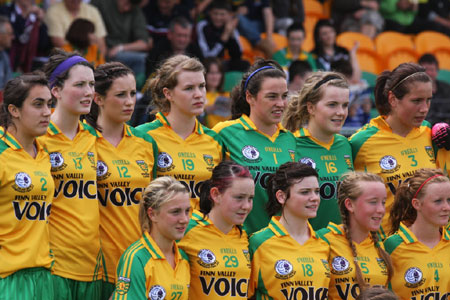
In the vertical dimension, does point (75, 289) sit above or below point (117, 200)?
below

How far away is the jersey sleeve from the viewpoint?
5.38 metres

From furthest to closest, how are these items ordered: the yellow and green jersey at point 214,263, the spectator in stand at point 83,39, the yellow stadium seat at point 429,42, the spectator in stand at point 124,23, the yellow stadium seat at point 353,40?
the yellow stadium seat at point 429,42 → the yellow stadium seat at point 353,40 → the spectator in stand at point 124,23 → the spectator in stand at point 83,39 → the yellow and green jersey at point 214,263

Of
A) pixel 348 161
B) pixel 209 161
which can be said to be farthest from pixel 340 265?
pixel 209 161

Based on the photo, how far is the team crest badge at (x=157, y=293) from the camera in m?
5.44

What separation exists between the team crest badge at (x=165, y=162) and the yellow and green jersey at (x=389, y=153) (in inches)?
63.6

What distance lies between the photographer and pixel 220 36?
11.6 m

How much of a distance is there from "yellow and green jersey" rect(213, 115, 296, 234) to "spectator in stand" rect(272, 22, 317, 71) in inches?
220

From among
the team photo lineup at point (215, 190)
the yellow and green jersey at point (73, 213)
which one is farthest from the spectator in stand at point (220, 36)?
the yellow and green jersey at point (73, 213)

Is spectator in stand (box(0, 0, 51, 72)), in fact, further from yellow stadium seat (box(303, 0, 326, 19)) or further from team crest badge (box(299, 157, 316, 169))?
yellow stadium seat (box(303, 0, 326, 19))

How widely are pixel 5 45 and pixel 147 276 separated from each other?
533cm

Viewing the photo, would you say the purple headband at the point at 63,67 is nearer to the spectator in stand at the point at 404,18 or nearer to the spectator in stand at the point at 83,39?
the spectator in stand at the point at 83,39

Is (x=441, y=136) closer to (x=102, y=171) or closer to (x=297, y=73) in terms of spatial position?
(x=102, y=171)

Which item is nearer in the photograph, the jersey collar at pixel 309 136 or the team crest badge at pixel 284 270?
the team crest badge at pixel 284 270

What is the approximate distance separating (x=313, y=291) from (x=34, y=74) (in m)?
2.47
